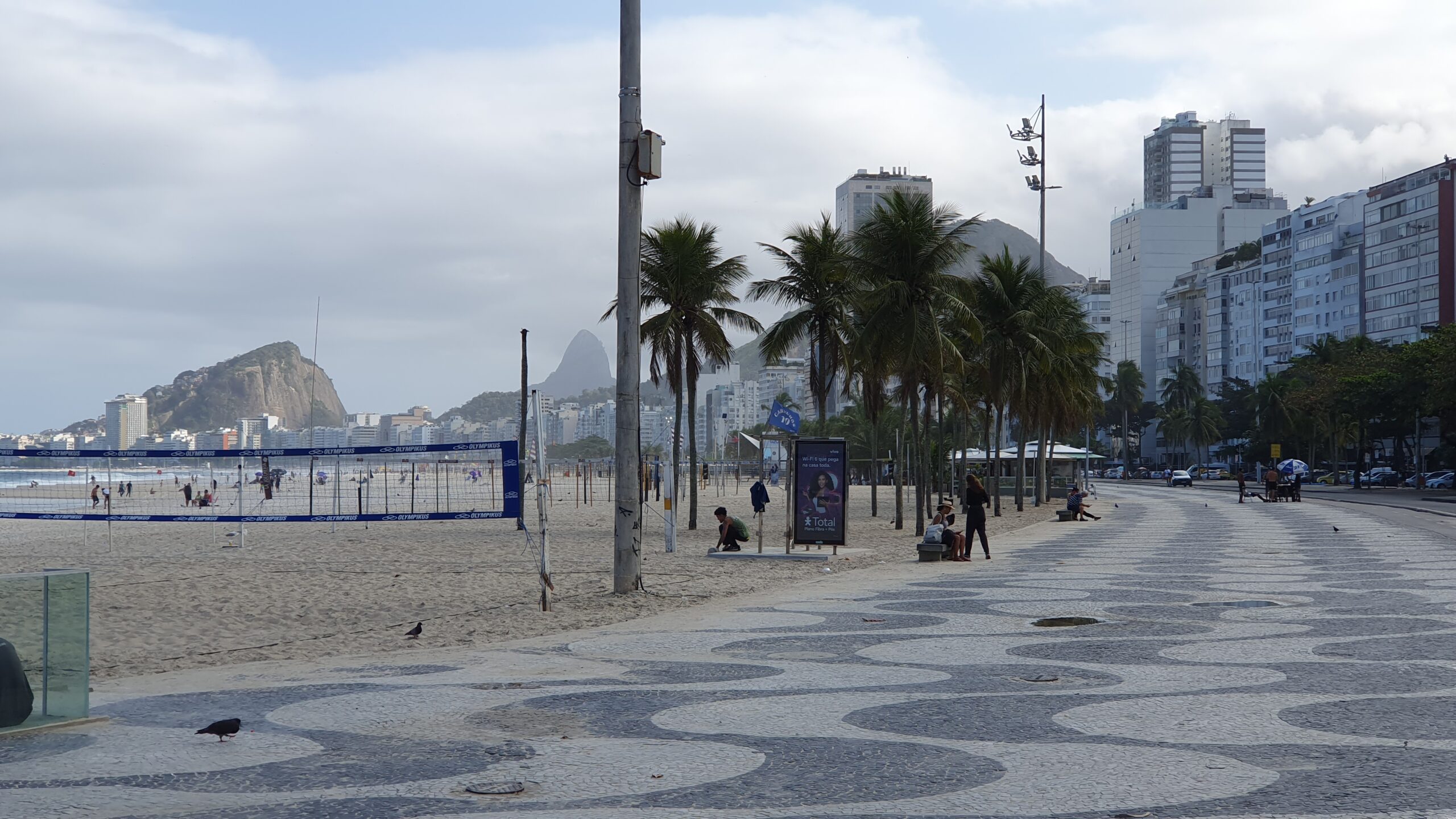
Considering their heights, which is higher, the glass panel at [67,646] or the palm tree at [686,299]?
the palm tree at [686,299]

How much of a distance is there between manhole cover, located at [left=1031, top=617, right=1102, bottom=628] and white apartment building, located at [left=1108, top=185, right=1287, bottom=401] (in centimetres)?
15800

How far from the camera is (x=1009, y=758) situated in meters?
5.75

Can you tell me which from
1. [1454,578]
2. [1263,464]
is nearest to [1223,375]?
[1263,464]

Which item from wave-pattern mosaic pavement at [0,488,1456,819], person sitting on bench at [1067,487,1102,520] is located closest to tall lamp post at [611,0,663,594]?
wave-pattern mosaic pavement at [0,488,1456,819]

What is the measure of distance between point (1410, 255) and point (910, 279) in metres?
79.8

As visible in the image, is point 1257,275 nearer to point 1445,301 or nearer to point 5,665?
point 1445,301

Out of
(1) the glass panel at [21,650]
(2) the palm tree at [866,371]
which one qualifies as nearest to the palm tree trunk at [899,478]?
(2) the palm tree at [866,371]

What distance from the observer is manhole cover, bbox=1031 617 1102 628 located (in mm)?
11133

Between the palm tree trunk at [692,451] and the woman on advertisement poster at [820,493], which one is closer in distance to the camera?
the woman on advertisement poster at [820,493]

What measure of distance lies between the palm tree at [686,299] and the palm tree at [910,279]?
3.27 metres

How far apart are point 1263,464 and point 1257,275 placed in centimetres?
3168

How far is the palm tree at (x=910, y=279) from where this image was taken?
27422 millimetres

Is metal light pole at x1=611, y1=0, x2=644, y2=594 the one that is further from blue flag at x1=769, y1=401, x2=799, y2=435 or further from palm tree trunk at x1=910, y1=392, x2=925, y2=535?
palm tree trunk at x1=910, y1=392, x2=925, y2=535

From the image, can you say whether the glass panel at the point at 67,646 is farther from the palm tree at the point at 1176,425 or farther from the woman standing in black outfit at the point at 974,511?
the palm tree at the point at 1176,425
